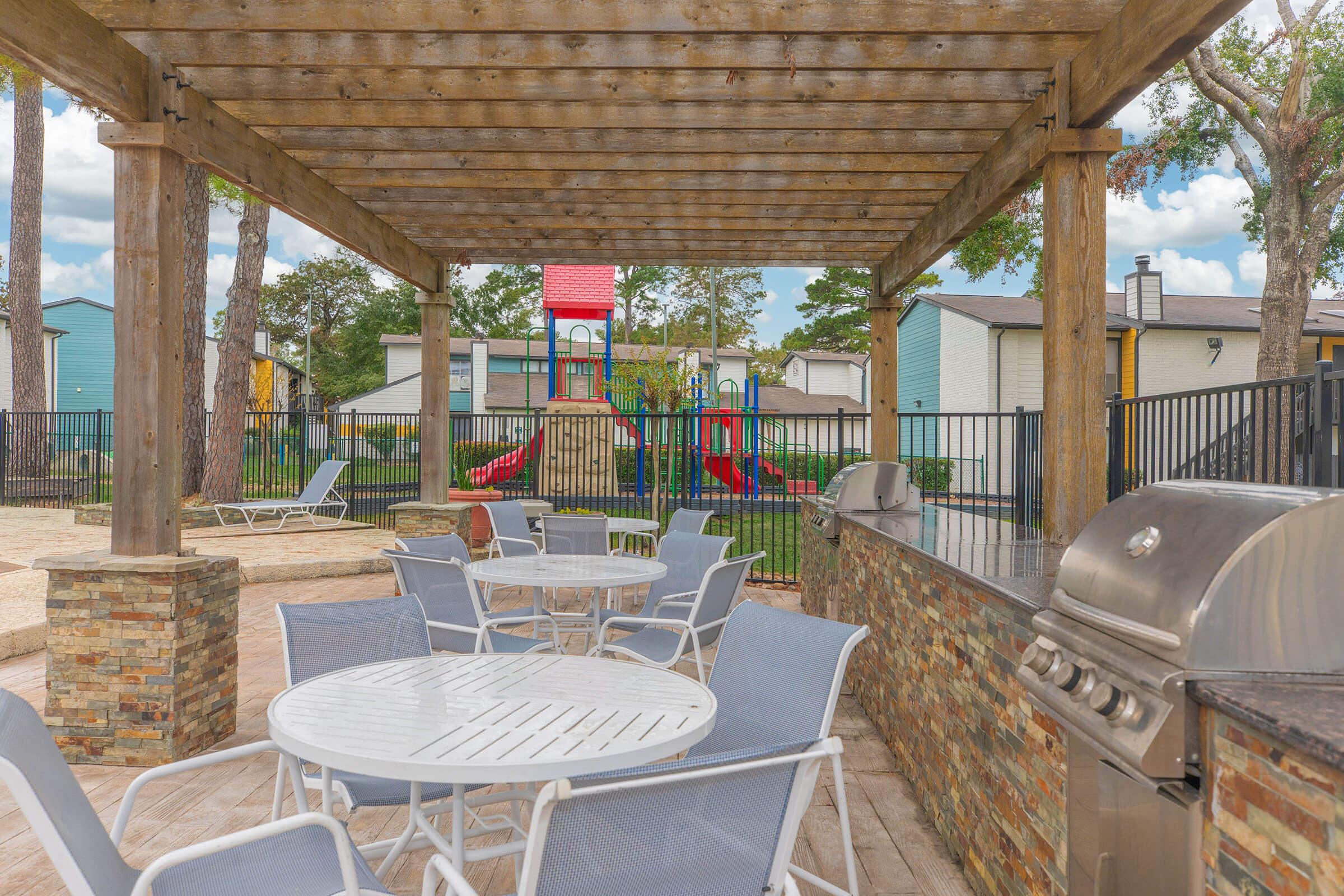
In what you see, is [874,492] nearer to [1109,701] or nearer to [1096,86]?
[1096,86]

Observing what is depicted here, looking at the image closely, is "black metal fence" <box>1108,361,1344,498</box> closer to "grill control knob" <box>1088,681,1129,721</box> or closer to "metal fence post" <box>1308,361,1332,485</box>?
"metal fence post" <box>1308,361,1332,485</box>

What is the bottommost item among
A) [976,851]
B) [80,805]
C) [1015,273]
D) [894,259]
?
[976,851]

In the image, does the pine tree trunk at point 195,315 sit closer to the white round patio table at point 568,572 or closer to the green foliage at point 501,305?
the white round patio table at point 568,572

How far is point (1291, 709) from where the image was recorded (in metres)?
1.19

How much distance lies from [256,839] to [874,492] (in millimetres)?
4051

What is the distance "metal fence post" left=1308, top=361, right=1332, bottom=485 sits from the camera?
3209 mm

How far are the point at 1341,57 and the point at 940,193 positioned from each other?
12542 millimetres

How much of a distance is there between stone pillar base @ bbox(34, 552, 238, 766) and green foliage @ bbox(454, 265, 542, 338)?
33974 millimetres

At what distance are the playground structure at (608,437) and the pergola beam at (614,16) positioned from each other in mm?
4961

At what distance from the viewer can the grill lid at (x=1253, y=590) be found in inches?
53.9

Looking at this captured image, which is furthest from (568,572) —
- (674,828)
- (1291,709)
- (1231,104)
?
(1231,104)

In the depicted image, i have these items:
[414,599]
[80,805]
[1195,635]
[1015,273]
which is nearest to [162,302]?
[414,599]

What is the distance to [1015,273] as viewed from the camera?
15773 mm

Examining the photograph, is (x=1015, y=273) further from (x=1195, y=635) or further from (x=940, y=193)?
(x=1195, y=635)
